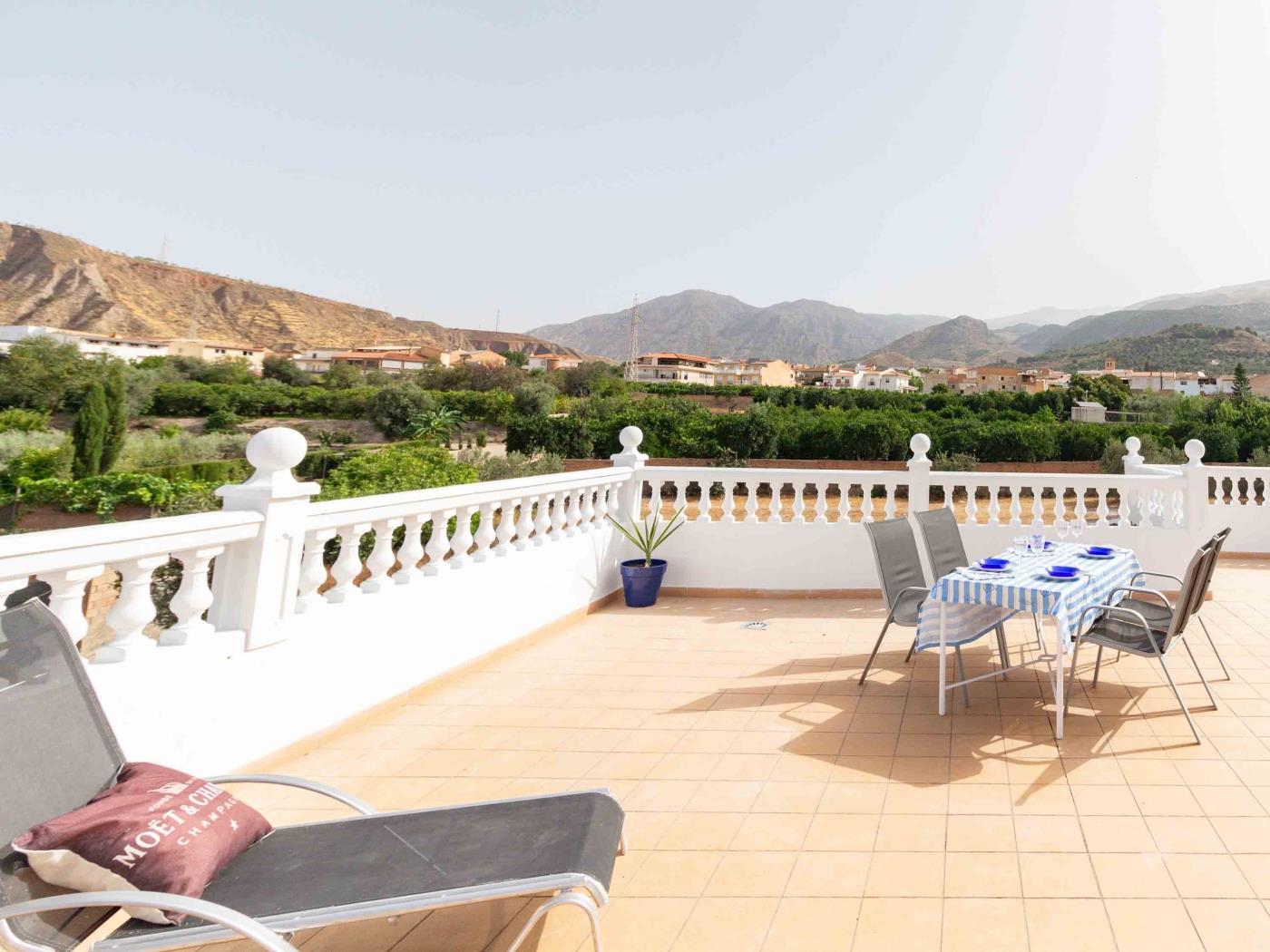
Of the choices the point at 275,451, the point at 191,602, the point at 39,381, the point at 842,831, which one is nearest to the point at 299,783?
the point at 191,602

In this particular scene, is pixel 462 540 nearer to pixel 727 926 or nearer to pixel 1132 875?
pixel 727 926

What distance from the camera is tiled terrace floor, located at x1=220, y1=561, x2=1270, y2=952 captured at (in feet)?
6.89

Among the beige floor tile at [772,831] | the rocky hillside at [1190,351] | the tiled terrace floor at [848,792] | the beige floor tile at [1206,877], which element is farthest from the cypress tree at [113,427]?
the rocky hillside at [1190,351]

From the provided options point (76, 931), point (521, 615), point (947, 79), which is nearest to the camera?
point (76, 931)

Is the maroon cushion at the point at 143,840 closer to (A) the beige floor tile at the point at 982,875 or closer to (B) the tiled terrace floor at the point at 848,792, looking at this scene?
(B) the tiled terrace floor at the point at 848,792

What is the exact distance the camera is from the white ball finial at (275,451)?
3.06 metres

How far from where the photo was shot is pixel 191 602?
2852mm

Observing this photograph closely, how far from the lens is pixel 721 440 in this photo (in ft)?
92.3

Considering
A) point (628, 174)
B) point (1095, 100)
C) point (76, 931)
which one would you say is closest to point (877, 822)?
point (76, 931)

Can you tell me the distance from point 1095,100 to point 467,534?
13896 mm

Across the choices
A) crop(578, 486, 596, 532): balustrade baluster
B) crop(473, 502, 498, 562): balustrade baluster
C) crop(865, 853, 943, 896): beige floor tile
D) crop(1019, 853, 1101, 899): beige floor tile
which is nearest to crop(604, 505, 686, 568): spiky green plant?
crop(578, 486, 596, 532): balustrade baluster

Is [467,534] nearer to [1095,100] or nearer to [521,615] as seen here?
[521,615]

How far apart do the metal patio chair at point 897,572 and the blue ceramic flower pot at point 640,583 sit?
87.0 inches

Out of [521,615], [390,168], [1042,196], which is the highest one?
[390,168]
